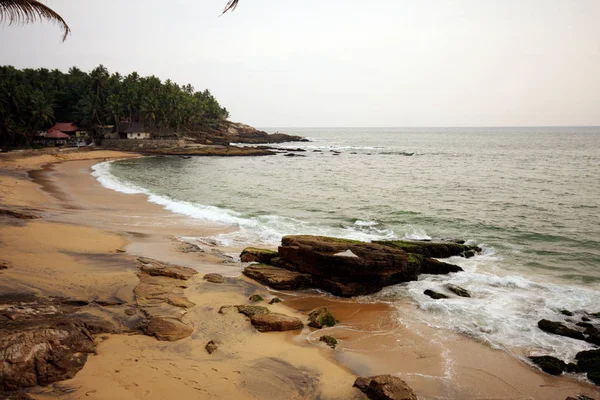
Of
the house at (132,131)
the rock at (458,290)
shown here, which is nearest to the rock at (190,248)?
the rock at (458,290)

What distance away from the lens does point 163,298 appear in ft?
30.3

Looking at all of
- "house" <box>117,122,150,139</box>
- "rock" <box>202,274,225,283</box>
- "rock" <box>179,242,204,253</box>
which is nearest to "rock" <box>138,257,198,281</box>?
"rock" <box>202,274,225,283</box>

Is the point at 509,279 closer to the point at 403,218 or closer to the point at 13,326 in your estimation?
the point at 403,218

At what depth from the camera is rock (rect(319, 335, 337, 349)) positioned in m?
8.19

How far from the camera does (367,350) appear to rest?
8180mm

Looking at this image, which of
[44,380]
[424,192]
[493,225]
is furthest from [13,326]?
[424,192]

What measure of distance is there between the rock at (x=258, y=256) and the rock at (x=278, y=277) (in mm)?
900

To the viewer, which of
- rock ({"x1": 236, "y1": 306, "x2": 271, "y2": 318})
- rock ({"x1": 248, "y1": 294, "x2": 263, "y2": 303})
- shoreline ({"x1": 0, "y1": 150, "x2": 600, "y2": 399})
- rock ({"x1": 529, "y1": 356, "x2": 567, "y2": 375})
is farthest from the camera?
rock ({"x1": 248, "y1": 294, "x2": 263, "y2": 303})

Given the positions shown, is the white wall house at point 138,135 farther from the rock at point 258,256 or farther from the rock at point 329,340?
the rock at point 329,340

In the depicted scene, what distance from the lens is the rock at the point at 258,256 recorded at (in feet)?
43.9

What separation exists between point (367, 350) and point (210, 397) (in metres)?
3.83

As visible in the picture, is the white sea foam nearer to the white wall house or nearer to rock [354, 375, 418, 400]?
rock [354, 375, 418, 400]

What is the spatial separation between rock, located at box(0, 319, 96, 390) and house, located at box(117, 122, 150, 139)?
232ft

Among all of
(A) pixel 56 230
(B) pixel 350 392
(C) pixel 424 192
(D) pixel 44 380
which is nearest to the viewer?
(D) pixel 44 380
